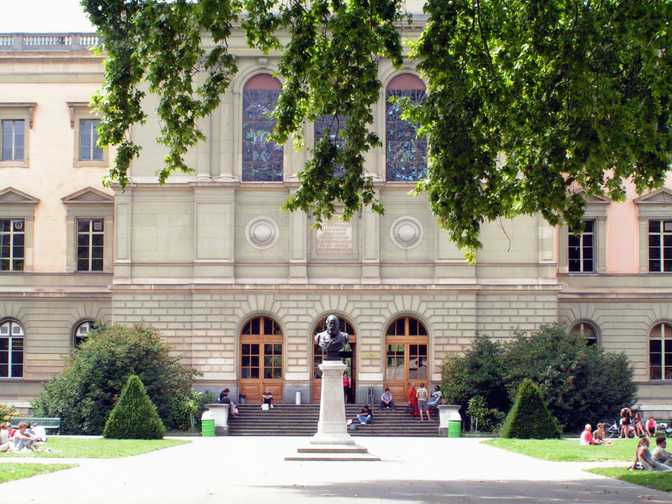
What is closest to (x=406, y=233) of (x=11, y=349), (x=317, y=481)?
(x=11, y=349)

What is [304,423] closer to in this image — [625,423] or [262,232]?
[262,232]

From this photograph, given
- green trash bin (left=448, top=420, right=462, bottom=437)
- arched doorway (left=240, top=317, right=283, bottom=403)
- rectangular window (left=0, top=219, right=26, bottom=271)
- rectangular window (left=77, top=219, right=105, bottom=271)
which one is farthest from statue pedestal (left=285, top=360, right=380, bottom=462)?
rectangular window (left=0, top=219, right=26, bottom=271)

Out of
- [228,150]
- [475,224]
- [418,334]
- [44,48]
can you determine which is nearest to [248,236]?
[228,150]

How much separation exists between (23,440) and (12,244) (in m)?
22.0

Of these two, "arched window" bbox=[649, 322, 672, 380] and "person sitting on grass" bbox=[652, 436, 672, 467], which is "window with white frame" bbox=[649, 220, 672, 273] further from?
"person sitting on grass" bbox=[652, 436, 672, 467]

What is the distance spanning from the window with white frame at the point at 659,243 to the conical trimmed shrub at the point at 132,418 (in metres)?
23.0

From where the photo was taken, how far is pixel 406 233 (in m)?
52.0

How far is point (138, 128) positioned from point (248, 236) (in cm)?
606

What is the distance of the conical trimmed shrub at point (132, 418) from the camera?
41.0 m

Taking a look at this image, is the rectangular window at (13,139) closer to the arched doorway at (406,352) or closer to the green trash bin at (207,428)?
the green trash bin at (207,428)

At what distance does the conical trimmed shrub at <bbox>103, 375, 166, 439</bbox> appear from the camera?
41031mm

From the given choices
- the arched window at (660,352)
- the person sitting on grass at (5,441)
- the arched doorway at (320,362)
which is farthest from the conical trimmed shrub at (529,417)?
the person sitting on grass at (5,441)

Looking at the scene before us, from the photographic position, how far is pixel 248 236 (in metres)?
51.9

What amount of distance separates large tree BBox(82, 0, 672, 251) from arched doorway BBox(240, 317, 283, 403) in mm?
25455
